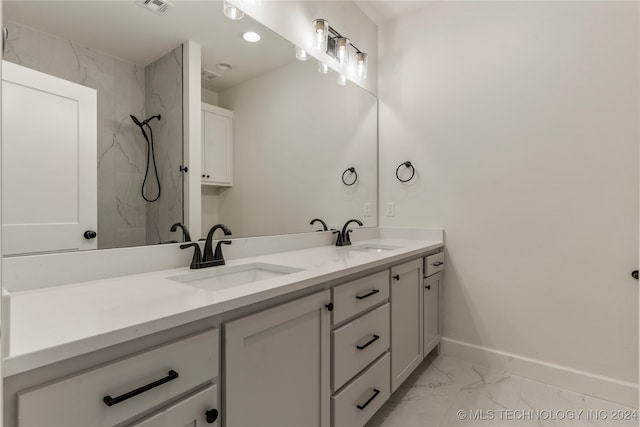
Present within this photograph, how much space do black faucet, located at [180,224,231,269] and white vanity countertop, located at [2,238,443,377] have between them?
0.04m

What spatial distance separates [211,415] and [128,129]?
97 centimetres

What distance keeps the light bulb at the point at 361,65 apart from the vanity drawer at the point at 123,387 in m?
2.09

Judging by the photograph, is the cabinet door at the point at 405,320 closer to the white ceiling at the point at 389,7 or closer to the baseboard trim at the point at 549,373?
the baseboard trim at the point at 549,373

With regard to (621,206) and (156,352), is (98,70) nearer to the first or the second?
(156,352)

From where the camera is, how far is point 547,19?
1.94 metres

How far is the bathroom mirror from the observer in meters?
1.07

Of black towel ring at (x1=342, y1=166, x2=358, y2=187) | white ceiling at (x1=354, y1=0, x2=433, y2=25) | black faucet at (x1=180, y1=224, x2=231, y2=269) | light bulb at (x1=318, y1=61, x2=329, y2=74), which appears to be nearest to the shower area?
black faucet at (x1=180, y1=224, x2=231, y2=269)

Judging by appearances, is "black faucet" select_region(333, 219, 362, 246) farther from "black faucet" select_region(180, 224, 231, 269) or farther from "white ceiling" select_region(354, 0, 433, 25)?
"white ceiling" select_region(354, 0, 433, 25)

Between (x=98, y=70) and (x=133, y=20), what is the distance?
25 cm

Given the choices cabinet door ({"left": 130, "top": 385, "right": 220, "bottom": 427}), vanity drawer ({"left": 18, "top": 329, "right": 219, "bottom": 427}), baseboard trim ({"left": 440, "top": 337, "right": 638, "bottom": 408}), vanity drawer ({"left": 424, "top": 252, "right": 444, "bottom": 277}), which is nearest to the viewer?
vanity drawer ({"left": 18, "top": 329, "right": 219, "bottom": 427})

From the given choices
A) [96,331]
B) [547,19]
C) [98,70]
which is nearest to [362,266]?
[96,331]

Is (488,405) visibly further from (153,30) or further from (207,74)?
(153,30)

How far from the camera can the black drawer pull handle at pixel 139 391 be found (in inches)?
26.6

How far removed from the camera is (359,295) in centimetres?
141
